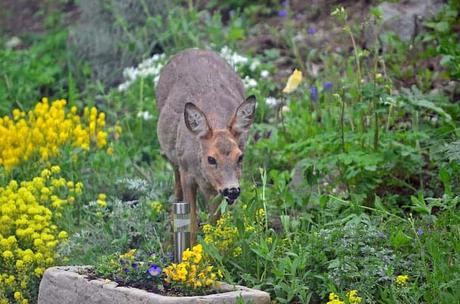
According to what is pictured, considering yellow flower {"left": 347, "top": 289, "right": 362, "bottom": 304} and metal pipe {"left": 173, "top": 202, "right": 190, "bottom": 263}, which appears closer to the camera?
yellow flower {"left": 347, "top": 289, "right": 362, "bottom": 304}

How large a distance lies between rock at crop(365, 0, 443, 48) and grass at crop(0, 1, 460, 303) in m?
0.34

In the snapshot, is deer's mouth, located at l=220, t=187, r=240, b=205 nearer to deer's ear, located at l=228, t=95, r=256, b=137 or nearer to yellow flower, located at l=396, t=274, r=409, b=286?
deer's ear, located at l=228, t=95, r=256, b=137

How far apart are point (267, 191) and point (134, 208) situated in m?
1.02

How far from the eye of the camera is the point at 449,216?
6715mm

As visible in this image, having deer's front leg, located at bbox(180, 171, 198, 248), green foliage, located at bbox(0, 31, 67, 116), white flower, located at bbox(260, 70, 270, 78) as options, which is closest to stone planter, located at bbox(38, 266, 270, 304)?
deer's front leg, located at bbox(180, 171, 198, 248)

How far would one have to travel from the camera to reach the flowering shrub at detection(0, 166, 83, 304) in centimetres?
763

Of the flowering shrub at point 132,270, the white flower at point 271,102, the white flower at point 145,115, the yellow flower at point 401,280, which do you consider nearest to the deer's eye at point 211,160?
the flowering shrub at point 132,270

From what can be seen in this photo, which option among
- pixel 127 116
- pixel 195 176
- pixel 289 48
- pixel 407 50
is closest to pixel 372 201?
pixel 195 176

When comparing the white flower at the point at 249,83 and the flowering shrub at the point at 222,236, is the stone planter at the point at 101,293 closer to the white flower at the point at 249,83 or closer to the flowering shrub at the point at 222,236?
the flowering shrub at the point at 222,236

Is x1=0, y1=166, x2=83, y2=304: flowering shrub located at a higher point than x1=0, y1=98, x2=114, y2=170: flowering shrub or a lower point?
lower

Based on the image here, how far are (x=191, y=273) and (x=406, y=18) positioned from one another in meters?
5.59

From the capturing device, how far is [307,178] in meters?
7.64

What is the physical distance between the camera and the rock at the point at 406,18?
11.1 m

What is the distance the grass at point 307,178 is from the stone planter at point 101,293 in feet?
0.79
